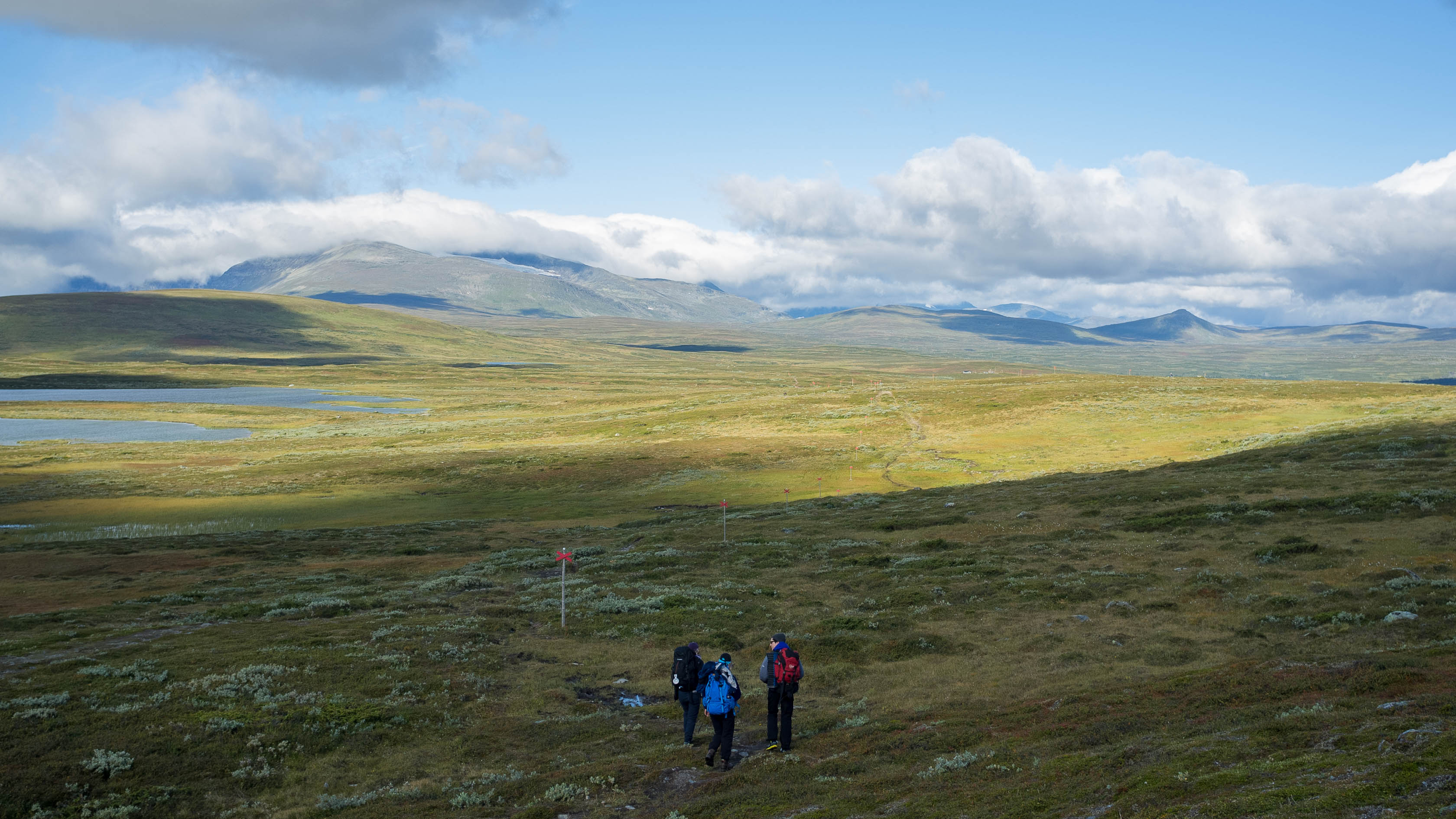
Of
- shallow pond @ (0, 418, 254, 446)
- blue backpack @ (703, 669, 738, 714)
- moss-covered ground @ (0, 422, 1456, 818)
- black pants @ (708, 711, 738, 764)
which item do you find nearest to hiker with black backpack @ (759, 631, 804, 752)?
moss-covered ground @ (0, 422, 1456, 818)

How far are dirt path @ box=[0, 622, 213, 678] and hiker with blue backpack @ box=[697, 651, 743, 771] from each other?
20.2 m

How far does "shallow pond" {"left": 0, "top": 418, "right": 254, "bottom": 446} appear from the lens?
12575 cm

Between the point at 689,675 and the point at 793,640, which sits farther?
the point at 793,640

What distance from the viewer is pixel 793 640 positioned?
28.2m

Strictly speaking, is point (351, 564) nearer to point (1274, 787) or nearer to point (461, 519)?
point (461, 519)

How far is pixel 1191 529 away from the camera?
40344mm

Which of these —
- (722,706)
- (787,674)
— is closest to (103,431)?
(722,706)

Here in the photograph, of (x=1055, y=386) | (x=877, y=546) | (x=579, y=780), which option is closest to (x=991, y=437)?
(x=1055, y=386)

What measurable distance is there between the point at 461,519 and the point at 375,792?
2041 inches

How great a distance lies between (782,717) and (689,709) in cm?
229

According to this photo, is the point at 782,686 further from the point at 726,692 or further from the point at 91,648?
the point at 91,648

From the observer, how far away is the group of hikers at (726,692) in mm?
17766

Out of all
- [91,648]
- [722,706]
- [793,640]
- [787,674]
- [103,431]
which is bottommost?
[103,431]

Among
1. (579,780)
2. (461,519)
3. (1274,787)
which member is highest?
(1274,787)
